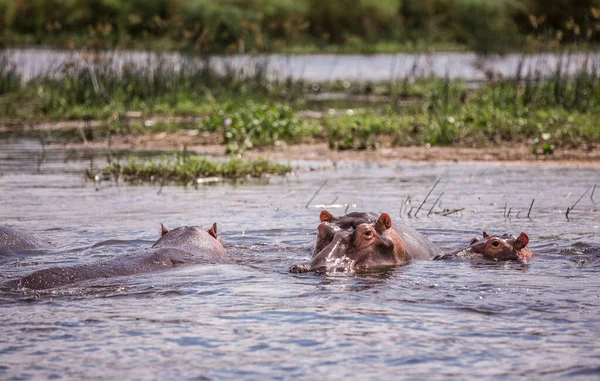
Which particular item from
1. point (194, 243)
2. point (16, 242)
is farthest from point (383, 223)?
point (16, 242)

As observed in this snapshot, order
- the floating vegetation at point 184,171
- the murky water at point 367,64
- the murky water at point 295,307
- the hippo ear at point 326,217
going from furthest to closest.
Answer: the murky water at point 367,64, the floating vegetation at point 184,171, the hippo ear at point 326,217, the murky water at point 295,307

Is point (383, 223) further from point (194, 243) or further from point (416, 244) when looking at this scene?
point (194, 243)

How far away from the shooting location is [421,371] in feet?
14.7

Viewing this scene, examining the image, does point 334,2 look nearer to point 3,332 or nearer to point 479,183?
point 479,183

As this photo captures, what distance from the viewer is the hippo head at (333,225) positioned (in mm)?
6676

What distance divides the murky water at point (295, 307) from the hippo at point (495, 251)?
109 millimetres

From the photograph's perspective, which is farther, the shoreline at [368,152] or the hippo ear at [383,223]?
the shoreline at [368,152]

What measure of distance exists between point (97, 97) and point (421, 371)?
14182 millimetres

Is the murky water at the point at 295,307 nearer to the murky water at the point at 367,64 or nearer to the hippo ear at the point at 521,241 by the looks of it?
the hippo ear at the point at 521,241

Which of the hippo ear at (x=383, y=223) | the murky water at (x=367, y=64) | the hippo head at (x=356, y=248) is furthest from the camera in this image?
the murky water at (x=367, y=64)

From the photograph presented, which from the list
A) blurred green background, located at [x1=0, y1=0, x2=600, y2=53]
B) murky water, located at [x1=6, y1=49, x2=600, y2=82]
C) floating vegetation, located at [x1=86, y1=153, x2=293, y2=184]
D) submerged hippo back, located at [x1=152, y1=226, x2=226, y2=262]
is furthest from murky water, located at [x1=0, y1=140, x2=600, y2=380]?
blurred green background, located at [x1=0, y1=0, x2=600, y2=53]

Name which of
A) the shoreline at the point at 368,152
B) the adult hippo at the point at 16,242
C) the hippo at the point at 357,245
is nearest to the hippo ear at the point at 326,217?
the hippo at the point at 357,245

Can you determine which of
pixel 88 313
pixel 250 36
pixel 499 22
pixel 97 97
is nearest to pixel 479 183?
pixel 88 313

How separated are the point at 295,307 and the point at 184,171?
20.2ft
